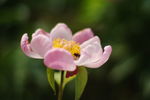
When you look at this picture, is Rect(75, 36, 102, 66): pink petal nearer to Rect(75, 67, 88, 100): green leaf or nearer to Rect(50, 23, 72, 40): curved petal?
Rect(75, 67, 88, 100): green leaf

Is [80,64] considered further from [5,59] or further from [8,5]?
[8,5]

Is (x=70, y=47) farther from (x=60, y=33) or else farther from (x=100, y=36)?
(x=100, y=36)

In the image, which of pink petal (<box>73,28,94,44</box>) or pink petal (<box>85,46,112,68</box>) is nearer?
→ pink petal (<box>85,46,112,68</box>)

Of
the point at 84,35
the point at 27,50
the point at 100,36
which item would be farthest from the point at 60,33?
the point at 100,36

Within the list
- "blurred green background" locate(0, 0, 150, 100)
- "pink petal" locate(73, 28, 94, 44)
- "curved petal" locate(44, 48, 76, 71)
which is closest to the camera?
"curved petal" locate(44, 48, 76, 71)

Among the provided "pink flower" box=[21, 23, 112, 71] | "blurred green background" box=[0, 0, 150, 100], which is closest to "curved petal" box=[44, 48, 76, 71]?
"pink flower" box=[21, 23, 112, 71]

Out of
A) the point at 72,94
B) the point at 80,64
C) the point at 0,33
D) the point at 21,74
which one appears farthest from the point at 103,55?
the point at 0,33
